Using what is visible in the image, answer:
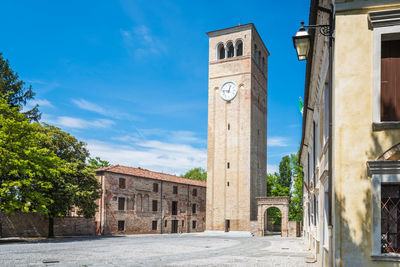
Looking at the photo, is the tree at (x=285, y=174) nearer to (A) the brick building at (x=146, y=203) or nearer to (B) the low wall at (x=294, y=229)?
(A) the brick building at (x=146, y=203)

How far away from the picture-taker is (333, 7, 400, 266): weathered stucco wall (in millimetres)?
6090

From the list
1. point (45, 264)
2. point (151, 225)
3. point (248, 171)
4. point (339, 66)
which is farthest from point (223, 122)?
point (339, 66)

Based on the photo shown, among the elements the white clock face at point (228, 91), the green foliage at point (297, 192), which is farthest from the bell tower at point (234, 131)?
the green foliage at point (297, 192)

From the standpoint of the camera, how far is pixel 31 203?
27.1 meters

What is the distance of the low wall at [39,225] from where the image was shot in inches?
1223

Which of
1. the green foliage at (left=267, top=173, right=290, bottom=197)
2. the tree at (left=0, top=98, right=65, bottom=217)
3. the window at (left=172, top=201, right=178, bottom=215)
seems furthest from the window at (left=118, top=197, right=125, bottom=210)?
the green foliage at (left=267, top=173, right=290, bottom=197)

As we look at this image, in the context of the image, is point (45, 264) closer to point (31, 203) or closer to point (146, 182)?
point (31, 203)

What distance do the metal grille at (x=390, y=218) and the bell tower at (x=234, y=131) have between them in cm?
3988

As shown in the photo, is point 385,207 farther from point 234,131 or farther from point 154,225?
point 154,225

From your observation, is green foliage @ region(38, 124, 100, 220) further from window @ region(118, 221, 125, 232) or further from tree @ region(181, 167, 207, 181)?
tree @ region(181, 167, 207, 181)

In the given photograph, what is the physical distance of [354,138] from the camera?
627 centimetres

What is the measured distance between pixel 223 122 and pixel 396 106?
142ft

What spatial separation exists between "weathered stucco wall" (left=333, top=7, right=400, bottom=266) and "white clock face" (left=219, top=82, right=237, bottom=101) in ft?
142

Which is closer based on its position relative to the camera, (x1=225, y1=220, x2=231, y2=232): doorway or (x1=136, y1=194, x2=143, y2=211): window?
(x1=136, y1=194, x2=143, y2=211): window
